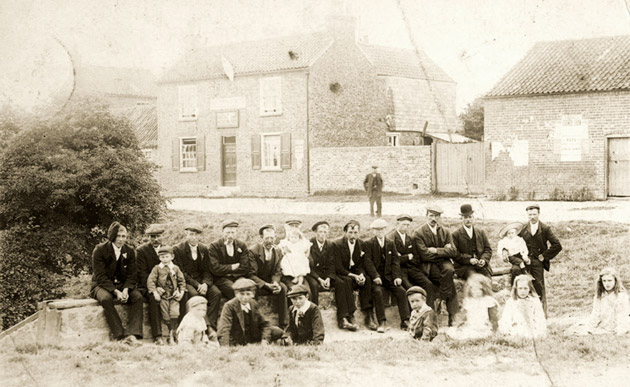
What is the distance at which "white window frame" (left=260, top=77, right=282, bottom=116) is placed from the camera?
25500 mm

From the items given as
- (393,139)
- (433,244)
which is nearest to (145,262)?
(433,244)

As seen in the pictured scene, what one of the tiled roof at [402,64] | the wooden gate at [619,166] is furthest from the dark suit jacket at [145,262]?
the tiled roof at [402,64]

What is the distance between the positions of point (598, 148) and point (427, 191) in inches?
207

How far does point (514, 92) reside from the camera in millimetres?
20750

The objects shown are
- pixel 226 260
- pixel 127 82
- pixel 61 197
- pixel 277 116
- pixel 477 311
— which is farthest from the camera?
pixel 127 82

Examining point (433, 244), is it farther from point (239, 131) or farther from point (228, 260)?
point (239, 131)

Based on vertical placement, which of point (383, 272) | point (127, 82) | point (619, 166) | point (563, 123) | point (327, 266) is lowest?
point (383, 272)

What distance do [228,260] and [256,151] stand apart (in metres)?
17.1

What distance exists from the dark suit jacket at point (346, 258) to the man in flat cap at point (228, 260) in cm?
121

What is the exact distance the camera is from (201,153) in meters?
27.2

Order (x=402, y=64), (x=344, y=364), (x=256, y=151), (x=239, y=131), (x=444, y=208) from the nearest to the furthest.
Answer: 1. (x=344, y=364)
2. (x=444, y=208)
3. (x=256, y=151)
4. (x=239, y=131)
5. (x=402, y=64)

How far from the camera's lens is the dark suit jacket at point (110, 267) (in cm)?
838

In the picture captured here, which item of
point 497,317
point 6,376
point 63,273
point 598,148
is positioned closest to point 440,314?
point 497,317

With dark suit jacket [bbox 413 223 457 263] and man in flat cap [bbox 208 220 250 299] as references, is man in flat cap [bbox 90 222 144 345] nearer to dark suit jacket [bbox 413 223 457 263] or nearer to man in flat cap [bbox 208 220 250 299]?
man in flat cap [bbox 208 220 250 299]
